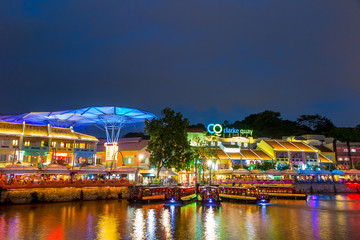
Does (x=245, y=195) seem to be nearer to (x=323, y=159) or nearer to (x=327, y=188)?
(x=327, y=188)

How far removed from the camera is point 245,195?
1431 inches

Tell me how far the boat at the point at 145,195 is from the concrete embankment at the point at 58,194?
18.9 ft

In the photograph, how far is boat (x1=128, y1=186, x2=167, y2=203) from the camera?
34969mm

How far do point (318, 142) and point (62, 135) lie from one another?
62425 millimetres

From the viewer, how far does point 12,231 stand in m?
18.2

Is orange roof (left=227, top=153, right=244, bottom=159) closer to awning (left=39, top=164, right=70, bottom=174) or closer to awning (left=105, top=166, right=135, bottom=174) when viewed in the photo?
awning (left=105, top=166, right=135, bottom=174)

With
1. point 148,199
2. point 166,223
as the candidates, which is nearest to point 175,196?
point 148,199

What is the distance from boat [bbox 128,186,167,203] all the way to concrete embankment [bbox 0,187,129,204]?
5.76m

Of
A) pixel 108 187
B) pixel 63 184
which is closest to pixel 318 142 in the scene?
pixel 108 187

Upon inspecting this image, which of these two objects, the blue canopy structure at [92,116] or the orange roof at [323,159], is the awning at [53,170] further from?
the orange roof at [323,159]

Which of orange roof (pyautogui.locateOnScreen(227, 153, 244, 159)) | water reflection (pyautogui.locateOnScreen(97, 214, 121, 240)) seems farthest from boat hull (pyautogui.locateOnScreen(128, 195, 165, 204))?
orange roof (pyautogui.locateOnScreen(227, 153, 244, 159))

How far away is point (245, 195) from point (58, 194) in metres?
22.6

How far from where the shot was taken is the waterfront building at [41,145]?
43.9 m

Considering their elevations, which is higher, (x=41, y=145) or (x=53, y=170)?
(x=41, y=145)
